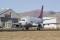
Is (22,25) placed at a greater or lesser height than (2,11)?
lesser

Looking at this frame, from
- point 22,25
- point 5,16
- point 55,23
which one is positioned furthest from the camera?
point 55,23

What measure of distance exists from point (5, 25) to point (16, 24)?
3.64 meters

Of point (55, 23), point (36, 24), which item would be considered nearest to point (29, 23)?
point (36, 24)

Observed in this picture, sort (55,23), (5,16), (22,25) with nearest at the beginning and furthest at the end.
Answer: (22,25)
(5,16)
(55,23)

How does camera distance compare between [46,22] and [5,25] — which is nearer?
[5,25]

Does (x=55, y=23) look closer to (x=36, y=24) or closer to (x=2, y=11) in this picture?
(x=36, y=24)

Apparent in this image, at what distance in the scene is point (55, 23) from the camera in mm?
64375

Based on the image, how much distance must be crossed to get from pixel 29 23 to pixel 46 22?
26.9 feet

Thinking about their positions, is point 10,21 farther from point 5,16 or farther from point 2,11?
point 2,11

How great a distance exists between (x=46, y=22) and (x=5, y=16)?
1275 centimetres

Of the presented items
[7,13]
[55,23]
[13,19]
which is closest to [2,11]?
[7,13]

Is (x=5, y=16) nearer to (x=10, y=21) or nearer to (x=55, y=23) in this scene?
(x=10, y=21)

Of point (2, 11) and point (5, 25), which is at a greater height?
point (2, 11)

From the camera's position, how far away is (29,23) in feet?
188
